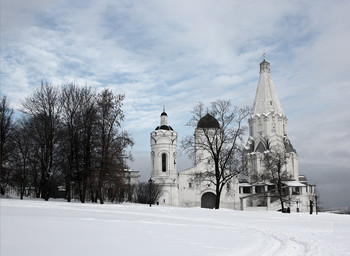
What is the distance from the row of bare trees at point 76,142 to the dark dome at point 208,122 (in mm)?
6288

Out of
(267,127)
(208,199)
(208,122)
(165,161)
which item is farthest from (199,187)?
(208,122)

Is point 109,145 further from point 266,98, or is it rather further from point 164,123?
point 266,98

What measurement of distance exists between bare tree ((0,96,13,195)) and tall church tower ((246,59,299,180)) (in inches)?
1720

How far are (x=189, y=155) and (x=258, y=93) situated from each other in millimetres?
42125

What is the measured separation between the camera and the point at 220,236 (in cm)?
1078

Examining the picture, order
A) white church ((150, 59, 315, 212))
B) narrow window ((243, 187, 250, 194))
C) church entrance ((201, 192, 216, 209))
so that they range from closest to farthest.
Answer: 1. white church ((150, 59, 315, 212))
2. church entrance ((201, 192, 216, 209))
3. narrow window ((243, 187, 250, 194))

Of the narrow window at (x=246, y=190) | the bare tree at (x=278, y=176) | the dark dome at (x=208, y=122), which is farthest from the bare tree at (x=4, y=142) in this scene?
the narrow window at (x=246, y=190)

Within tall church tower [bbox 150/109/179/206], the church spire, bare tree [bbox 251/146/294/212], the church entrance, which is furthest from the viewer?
the church spire

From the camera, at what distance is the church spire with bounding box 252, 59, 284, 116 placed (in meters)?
69.0

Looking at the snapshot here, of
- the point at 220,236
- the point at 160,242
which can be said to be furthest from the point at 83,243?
the point at 220,236

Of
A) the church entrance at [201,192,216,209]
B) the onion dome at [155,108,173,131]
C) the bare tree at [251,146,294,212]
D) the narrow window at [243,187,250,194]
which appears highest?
the onion dome at [155,108,173,131]

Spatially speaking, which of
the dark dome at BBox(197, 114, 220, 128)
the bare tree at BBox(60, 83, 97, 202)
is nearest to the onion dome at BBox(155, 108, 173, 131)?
the dark dome at BBox(197, 114, 220, 128)

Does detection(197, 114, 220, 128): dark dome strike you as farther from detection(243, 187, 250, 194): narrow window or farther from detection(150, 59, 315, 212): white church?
detection(243, 187, 250, 194): narrow window

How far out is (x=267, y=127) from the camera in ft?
224
